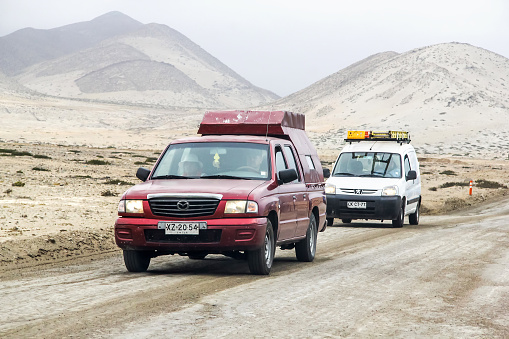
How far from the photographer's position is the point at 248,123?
46.5ft

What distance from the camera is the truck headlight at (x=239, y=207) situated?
1094cm

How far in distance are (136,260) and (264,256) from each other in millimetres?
1684

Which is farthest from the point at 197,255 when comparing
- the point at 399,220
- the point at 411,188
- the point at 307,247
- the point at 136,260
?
the point at 411,188

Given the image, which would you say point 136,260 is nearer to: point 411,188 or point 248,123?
point 248,123

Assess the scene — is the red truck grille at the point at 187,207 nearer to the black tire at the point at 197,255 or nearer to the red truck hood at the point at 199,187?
the red truck hood at the point at 199,187

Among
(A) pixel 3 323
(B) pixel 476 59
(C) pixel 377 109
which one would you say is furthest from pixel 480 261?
(B) pixel 476 59

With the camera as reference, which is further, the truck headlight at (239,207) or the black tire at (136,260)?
the black tire at (136,260)

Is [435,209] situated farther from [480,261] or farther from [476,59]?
[476,59]

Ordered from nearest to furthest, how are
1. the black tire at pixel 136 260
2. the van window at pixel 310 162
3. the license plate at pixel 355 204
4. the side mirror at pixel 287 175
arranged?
the black tire at pixel 136 260 → the side mirror at pixel 287 175 → the van window at pixel 310 162 → the license plate at pixel 355 204

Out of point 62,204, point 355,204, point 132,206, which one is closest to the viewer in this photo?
point 132,206

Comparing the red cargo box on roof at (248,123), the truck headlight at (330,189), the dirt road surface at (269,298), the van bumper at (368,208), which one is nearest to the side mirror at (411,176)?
the van bumper at (368,208)

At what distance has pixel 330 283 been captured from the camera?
10.6 meters

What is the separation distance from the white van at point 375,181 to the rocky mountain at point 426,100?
249 feet

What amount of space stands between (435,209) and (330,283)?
2173cm
